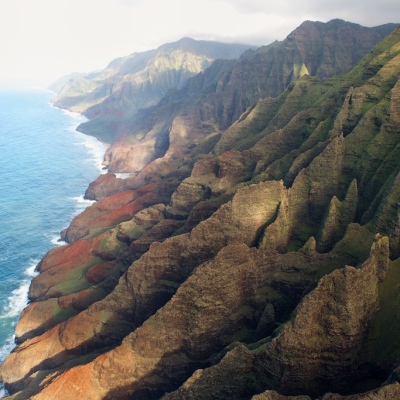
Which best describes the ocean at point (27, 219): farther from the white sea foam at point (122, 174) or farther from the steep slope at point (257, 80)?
the steep slope at point (257, 80)

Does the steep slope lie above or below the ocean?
above

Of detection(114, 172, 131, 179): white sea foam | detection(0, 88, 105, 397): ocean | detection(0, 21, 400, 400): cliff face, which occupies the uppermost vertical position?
detection(0, 21, 400, 400): cliff face

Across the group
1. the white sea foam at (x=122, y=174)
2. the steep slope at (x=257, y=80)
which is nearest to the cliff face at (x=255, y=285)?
the white sea foam at (x=122, y=174)

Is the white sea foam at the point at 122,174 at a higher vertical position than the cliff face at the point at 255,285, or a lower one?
lower

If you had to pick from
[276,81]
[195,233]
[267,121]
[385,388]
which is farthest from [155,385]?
[276,81]

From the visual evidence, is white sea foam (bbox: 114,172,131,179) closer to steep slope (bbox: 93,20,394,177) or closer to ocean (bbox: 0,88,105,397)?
steep slope (bbox: 93,20,394,177)

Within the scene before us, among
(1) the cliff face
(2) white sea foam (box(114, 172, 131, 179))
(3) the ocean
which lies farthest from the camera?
(2) white sea foam (box(114, 172, 131, 179))

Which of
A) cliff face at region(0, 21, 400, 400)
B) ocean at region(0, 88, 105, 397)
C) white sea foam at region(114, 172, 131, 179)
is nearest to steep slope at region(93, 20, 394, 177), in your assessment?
white sea foam at region(114, 172, 131, 179)

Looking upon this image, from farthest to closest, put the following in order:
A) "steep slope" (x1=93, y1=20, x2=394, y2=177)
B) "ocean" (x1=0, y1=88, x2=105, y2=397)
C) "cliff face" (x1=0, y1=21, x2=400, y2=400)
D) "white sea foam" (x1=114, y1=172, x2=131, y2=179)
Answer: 1. "steep slope" (x1=93, y1=20, x2=394, y2=177)
2. "white sea foam" (x1=114, y1=172, x2=131, y2=179)
3. "ocean" (x1=0, y1=88, x2=105, y2=397)
4. "cliff face" (x1=0, y1=21, x2=400, y2=400)

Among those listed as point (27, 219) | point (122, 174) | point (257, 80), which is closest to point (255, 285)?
point (27, 219)
